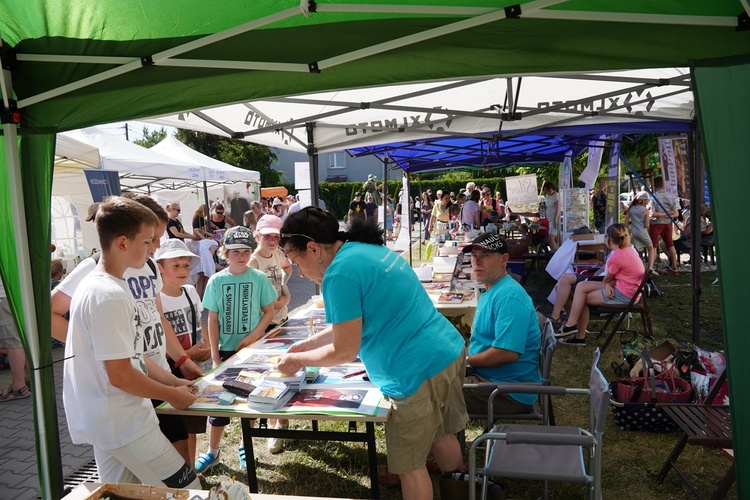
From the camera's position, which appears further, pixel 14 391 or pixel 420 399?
pixel 14 391

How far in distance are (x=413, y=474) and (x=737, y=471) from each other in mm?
1175

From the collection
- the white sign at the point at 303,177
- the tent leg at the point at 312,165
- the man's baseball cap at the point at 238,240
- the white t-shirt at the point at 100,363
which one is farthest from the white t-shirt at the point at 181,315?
the white sign at the point at 303,177

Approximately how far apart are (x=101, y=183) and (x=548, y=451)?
730 centimetres

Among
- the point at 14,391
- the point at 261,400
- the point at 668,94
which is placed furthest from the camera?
the point at 14,391

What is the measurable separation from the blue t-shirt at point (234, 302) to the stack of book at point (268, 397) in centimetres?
111

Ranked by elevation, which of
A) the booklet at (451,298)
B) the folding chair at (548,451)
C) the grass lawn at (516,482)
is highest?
the booklet at (451,298)

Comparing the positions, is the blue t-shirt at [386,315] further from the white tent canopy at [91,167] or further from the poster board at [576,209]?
the poster board at [576,209]

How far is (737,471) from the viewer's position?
1.75 metres

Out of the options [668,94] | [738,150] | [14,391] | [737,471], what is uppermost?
[668,94]

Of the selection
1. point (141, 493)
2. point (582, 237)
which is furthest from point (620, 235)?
point (141, 493)

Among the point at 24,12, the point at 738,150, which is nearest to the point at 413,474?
the point at 738,150

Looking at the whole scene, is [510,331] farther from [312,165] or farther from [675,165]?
[675,165]

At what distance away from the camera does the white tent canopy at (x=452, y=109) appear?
14.6 ft

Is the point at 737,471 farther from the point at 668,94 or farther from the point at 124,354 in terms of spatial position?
the point at 668,94
